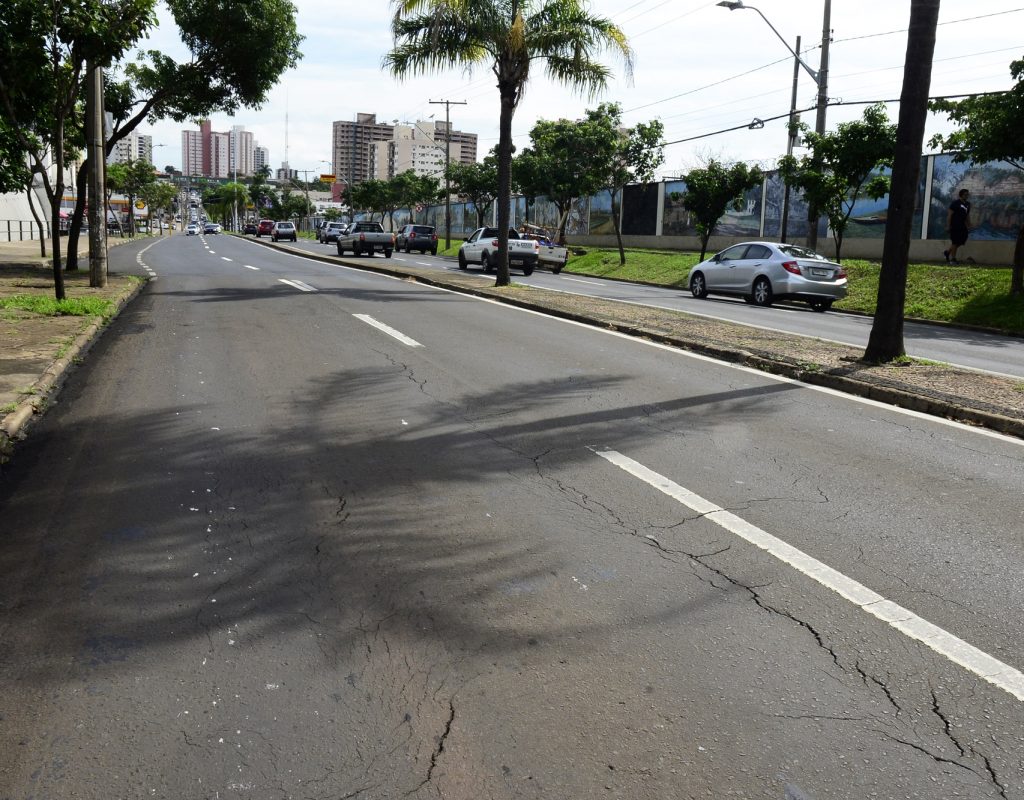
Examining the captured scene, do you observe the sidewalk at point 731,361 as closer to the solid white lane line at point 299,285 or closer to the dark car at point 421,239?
the solid white lane line at point 299,285

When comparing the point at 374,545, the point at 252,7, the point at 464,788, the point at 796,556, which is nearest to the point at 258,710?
the point at 464,788

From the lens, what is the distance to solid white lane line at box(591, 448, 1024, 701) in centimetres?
328

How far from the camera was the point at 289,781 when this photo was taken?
263cm

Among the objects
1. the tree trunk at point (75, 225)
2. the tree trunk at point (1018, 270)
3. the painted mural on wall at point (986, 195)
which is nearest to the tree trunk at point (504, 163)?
the tree trunk at point (75, 225)

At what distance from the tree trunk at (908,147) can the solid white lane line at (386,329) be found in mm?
5399

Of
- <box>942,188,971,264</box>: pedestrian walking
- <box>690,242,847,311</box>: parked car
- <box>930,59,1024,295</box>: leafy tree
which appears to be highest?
<box>930,59,1024,295</box>: leafy tree

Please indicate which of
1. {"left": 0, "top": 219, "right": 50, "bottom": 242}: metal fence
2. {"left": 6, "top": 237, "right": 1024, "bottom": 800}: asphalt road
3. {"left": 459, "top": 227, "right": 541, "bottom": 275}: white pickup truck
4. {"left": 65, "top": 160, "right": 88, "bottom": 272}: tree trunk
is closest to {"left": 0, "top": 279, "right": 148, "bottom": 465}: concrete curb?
{"left": 6, "top": 237, "right": 1024, "bottom": 800}: asphalt road

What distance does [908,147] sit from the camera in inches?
371

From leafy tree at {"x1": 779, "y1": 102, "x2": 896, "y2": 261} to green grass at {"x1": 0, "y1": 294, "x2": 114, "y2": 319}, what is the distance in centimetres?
1838

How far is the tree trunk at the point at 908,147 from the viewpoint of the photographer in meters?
9.34

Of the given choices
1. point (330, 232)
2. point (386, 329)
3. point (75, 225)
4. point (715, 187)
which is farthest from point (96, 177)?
point (330, 232)

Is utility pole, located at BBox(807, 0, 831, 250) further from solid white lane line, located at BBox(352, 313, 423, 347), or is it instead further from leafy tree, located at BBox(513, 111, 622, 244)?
solid white lane line, located at BBox(352, 313, 423, 347)

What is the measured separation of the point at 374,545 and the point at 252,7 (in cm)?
2056

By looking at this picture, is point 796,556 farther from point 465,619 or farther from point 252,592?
point 252,592
